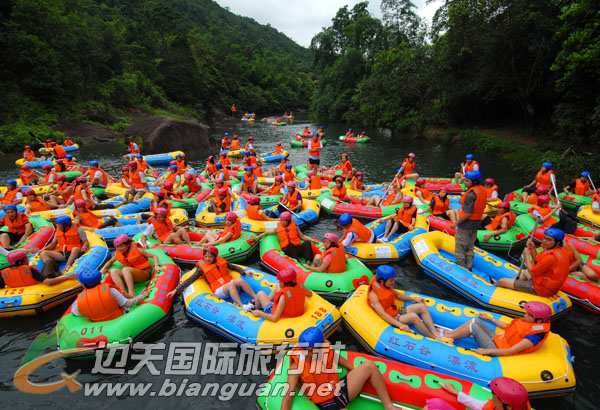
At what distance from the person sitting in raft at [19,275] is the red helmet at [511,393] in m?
7.12

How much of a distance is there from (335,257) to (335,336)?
1495mm

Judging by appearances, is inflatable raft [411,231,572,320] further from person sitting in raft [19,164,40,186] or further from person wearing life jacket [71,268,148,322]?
person sitting in raft [19,164,40,186]

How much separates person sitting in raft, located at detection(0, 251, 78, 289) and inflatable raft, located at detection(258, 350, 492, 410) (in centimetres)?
486

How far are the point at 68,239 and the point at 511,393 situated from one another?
8312 millimetres

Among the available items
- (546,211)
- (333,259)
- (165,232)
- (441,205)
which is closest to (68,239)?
(165,232)

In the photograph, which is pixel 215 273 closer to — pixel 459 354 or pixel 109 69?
pixel 459 354

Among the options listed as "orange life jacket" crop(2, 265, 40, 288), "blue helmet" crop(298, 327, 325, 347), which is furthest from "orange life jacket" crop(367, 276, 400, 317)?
"orange life jacket" crop(2, 265, 40, 288)

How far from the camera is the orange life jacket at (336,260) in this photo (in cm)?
654

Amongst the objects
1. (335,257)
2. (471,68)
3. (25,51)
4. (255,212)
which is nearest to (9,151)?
(25,51)

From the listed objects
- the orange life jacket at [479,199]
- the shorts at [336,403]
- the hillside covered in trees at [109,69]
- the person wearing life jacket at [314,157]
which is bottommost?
the shorts at [336,403]

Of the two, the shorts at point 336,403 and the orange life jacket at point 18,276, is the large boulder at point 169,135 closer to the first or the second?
the orange life jacket at point 18,276

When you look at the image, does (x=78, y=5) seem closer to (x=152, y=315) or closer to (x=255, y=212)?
(x=255, y=212)

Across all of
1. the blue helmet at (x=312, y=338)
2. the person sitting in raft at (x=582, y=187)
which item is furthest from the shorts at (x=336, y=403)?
the person sitting in raft at (x=582, y=187)

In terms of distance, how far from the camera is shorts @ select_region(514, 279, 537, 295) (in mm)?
5766
